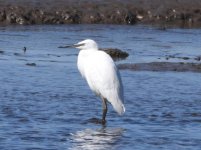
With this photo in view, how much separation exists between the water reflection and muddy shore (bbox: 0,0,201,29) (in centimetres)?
1447

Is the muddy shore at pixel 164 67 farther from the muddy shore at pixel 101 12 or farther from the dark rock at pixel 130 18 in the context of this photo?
the dark rock at pixel 130 18

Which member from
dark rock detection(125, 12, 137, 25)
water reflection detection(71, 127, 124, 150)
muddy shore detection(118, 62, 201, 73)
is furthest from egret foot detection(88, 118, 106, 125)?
dark rock detection(125, 12, 137, 25)

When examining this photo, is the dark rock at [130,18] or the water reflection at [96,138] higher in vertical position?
the dark rock at [130,18]

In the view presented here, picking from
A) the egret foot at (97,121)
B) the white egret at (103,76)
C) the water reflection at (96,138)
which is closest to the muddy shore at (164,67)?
the white egret at (103,76)

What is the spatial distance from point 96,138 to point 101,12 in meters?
16.5

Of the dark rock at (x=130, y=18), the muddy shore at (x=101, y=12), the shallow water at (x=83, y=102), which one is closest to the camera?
the shallow water at (x=83, y=102)

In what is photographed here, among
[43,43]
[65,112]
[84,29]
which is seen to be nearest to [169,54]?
[43,43]

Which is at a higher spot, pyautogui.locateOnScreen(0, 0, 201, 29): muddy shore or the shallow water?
pyautogui.locateOnScreen(0, 0, 201, 29): muddy shore

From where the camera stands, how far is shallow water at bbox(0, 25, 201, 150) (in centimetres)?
1005

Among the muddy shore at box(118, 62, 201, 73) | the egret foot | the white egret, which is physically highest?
the white egret

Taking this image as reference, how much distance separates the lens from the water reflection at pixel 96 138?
9.64 metres

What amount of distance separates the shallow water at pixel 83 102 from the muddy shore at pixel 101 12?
12.5 ft

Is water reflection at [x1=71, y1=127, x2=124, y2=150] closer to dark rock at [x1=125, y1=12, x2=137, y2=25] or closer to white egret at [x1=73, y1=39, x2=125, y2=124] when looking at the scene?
white egret at [x1=73, y1=39, x2=125, y2=124]

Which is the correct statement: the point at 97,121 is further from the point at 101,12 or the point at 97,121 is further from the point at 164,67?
the point at 101,12
